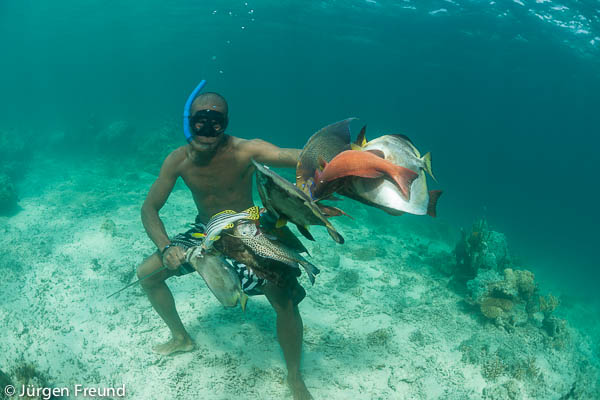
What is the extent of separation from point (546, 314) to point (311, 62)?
5537cm

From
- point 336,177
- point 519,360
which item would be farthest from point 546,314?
point 336,177

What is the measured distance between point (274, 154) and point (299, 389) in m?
2.59

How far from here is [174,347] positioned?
3773 mm

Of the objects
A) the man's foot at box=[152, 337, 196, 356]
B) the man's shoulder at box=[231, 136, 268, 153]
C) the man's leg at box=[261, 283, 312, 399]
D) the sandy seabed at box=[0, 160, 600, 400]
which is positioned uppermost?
the man's shoulder at box=[231, 136, 268, 153]

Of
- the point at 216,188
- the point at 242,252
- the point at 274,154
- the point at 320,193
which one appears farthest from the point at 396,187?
the point at 216,188

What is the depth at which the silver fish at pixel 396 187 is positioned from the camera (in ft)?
3.16

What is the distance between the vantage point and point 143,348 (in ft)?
12.7

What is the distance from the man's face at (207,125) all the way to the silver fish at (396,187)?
5.51 feet

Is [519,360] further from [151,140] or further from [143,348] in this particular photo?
[151,140]

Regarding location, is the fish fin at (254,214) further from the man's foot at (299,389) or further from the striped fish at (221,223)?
the man's foot at (299,389)

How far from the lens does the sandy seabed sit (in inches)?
139

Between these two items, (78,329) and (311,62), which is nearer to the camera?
(78,329)

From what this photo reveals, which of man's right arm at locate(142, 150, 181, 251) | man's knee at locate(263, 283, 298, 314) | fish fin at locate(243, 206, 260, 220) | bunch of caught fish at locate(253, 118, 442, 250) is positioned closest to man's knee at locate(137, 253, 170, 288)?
man's right arm at locate(142, 150, 181, 251)

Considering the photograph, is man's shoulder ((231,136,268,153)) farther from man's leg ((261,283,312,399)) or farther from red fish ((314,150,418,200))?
red fish ((314,150,418,200))
